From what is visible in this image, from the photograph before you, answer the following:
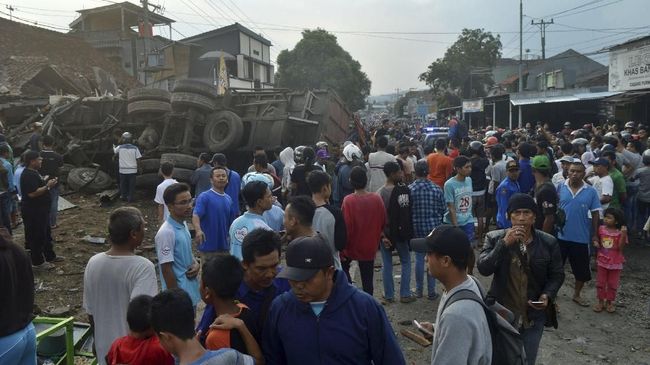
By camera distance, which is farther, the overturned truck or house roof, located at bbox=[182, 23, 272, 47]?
house roof, located at bbox=[182, 23, 272, 47]

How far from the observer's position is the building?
36.8 meters

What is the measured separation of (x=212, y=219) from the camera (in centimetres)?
518

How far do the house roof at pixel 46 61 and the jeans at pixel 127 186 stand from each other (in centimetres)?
1199

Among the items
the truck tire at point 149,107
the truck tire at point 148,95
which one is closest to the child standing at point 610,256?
the truck tire at point 149,107

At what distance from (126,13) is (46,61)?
1739 cm

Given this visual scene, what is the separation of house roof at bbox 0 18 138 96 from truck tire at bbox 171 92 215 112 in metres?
11.8

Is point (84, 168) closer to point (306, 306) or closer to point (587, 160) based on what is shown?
point (587, 160)

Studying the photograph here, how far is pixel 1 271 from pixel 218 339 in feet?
5.49

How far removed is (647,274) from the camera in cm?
718

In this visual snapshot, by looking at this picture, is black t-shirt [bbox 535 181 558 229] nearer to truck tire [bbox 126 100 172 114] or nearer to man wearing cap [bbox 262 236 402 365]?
man wearing cap [bbox 262 236 402 365]

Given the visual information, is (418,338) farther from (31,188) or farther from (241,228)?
(31,188)

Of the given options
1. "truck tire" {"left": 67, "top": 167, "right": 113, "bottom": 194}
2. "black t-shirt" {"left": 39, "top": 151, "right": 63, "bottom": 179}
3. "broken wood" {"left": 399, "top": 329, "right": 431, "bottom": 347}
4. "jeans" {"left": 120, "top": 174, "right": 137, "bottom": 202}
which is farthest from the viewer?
"truck tire" {"left": 67, "top": 167, "right": 113, "bottom": 194}

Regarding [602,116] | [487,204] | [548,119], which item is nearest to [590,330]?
[487,204]

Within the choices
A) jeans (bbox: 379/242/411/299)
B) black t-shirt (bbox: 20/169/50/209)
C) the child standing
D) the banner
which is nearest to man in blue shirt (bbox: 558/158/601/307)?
the child standing
